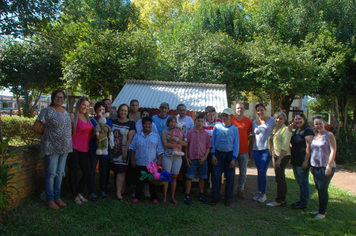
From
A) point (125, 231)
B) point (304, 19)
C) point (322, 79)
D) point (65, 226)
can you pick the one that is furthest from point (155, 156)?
point (304, 19)

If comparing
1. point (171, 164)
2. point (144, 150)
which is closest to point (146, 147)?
point (144, 150)

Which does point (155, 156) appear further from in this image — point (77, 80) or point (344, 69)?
point (344, 69)

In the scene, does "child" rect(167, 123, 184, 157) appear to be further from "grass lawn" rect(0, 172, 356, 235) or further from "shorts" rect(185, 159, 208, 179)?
"grass lawn" rect(0, 172, 356, 235)

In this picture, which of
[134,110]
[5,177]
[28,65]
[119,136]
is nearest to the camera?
[5,177]

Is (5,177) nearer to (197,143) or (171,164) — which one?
(171,164)

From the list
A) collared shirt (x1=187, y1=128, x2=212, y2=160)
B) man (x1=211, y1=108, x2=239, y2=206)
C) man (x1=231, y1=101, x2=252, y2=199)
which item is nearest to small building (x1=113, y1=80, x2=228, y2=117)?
man (x1=231, y1=101, x2=252, y2=199)

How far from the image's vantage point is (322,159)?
14.7ft

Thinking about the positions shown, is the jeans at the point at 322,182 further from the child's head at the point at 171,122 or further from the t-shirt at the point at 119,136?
the t-shirt at the point at 119,136

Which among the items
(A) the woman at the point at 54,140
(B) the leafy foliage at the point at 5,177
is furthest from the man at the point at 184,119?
(B) the leafy foliage at the point at 5,177

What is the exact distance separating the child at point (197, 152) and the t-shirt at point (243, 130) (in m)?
0.87

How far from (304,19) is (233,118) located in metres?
10.0

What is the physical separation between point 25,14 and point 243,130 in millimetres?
5078

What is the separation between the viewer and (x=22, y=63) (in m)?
Answer: 16.3

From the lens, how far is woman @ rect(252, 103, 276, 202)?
532 cm
